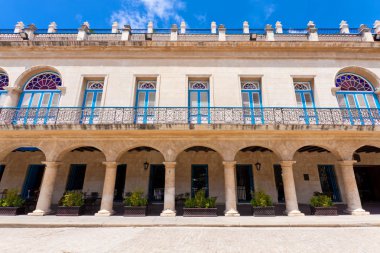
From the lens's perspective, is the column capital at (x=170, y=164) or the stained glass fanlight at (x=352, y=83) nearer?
the column capital at (x=170, y=164)

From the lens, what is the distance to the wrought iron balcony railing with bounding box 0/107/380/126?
379 inches

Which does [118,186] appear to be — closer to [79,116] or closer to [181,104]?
[79,116]

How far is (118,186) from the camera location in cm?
1136

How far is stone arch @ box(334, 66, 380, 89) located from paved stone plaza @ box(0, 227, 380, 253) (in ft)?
27.2

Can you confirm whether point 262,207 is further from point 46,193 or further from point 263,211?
point 46,193

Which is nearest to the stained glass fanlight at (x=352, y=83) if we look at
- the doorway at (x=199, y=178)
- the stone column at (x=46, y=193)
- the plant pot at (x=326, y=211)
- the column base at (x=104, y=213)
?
the plant pot at (x=326, y=211)

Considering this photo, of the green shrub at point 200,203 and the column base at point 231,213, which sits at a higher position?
the green shrub at point 200,203

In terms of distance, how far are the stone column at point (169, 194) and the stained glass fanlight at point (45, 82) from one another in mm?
7892

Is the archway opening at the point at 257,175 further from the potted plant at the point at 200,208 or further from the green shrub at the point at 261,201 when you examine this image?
the potted plant at the point at 200,208

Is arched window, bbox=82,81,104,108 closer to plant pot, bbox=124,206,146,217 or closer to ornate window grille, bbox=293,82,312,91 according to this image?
plant pot, bbox=124,206,146,217

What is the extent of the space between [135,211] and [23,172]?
7.93 meters

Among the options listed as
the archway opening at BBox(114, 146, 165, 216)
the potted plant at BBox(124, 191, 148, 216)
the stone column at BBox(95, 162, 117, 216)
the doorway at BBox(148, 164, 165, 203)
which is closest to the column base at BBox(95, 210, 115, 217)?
the stone column at BBox(95, 162, 117, 216)

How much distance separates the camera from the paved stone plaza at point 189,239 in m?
4.71

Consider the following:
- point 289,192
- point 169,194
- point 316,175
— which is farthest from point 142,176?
point 316,175
